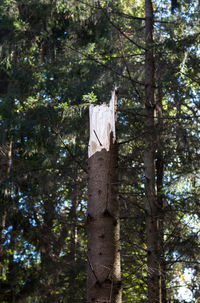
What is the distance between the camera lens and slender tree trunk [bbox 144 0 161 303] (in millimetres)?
6336

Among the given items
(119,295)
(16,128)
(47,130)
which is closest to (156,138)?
(119,295)

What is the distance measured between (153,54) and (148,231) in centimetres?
397

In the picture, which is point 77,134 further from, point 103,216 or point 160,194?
point 103,216

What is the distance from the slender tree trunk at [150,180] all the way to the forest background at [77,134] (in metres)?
0.11

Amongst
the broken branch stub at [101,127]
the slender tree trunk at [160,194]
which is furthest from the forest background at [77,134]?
the broken branch stub at [101,127]

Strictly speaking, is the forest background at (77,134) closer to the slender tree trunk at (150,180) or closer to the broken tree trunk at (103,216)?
the slender tree trunk at (150,180)

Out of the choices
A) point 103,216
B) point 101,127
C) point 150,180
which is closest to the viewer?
point 103,216

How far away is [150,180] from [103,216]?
13.3 ft

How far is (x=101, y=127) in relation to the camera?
371 cm

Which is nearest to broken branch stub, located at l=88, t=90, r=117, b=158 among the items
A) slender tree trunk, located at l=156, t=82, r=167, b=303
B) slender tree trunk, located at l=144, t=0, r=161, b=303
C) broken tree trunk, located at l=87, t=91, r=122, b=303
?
broken tree trunk, located at l=87, t=91, r=122, b=303

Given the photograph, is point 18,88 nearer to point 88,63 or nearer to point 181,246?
point 88,63

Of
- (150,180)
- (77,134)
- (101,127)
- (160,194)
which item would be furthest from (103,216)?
(77,134)

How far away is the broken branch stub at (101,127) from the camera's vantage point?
3607 millimetres

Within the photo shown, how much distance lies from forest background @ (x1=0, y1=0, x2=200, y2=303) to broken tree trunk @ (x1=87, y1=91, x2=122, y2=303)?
333 centimetres
